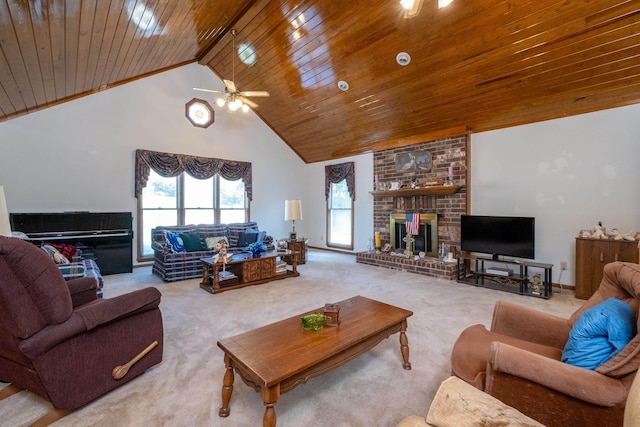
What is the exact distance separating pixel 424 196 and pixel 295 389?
15.6 ft

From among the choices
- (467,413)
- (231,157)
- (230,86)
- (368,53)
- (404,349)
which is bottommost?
(404,349)

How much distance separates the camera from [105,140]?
17.9ft

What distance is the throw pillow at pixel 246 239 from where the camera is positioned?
19.3 feet

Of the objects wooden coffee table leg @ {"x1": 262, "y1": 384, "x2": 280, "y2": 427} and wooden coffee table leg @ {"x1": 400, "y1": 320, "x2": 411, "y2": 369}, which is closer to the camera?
wooden coffee table leg @ {"x1": 262, "y1": 384, "x2": 280, "y2": 427}

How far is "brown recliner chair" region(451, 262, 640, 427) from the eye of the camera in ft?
3.79

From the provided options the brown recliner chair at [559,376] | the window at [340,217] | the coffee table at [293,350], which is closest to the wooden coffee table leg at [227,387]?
the coffee table at [293,350]

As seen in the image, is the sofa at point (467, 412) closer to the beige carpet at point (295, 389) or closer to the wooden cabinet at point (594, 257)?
the beige carpet at point (295, 389)

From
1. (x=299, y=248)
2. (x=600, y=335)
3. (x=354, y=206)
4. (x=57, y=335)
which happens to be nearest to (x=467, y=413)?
(x=600, y=335)

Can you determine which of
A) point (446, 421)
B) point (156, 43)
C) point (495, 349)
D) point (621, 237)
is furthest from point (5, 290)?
point (621, 237)

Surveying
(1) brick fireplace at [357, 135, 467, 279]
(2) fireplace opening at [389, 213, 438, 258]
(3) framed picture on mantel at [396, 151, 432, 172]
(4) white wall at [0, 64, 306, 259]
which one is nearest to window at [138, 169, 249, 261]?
(4) white wall at [0, 64, 306, 259]

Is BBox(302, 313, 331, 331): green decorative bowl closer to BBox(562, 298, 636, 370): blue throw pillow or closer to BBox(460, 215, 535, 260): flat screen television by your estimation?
BBox(562, 298, 636, 370): blue throw pillow

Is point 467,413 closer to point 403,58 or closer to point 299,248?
point 403,58

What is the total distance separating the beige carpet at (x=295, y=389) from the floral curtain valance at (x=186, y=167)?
2.48 meters

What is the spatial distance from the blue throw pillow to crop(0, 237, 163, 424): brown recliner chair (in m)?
2.46
